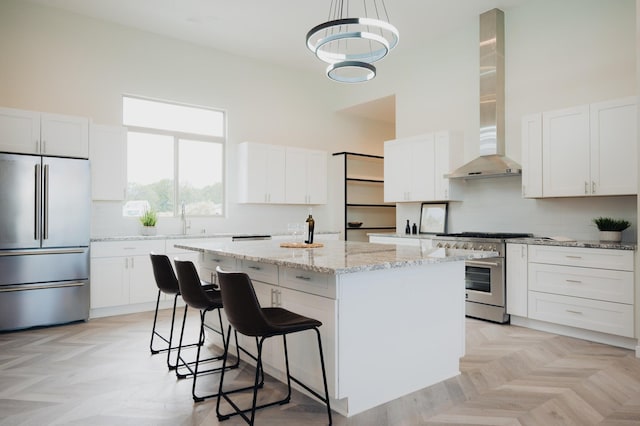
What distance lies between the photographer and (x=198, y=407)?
8.52ft

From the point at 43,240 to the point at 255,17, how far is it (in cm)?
350

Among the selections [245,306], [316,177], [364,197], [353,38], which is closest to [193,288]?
[245,306]

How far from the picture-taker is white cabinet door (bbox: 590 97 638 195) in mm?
3902

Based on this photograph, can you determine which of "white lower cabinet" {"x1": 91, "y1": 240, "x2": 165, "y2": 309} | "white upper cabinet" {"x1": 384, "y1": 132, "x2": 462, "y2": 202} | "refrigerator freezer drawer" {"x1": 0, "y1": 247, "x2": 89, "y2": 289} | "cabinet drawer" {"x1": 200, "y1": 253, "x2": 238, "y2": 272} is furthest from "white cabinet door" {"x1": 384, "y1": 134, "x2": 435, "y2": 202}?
"refrigerator freezer drawer" {"x1": 0, "y1": 247, "x2": 89, "y2": 289}

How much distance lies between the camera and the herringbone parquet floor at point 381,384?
2.46 m

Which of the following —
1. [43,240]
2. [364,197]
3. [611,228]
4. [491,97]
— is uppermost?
[491,97]

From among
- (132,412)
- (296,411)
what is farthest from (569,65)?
(132,412)

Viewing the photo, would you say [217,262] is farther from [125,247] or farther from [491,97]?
[491,97]

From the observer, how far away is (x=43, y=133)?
4.57 meters

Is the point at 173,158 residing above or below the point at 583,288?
above

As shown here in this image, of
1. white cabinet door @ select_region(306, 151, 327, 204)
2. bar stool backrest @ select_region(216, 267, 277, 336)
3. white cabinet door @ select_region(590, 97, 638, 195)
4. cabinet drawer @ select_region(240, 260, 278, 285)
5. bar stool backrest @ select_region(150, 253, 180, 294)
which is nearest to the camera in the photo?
bar stool backrest @ select_region(216, 267, 277, 336)

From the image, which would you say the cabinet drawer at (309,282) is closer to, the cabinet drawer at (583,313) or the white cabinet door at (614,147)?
the cabinet drawer at (583,313)

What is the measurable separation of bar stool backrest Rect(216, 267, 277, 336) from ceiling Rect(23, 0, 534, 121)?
12.8 feet

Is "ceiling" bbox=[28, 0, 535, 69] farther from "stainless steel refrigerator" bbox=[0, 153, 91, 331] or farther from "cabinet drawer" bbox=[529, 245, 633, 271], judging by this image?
"cabinet drawer" bbox=[529, 245, 633, 271]
